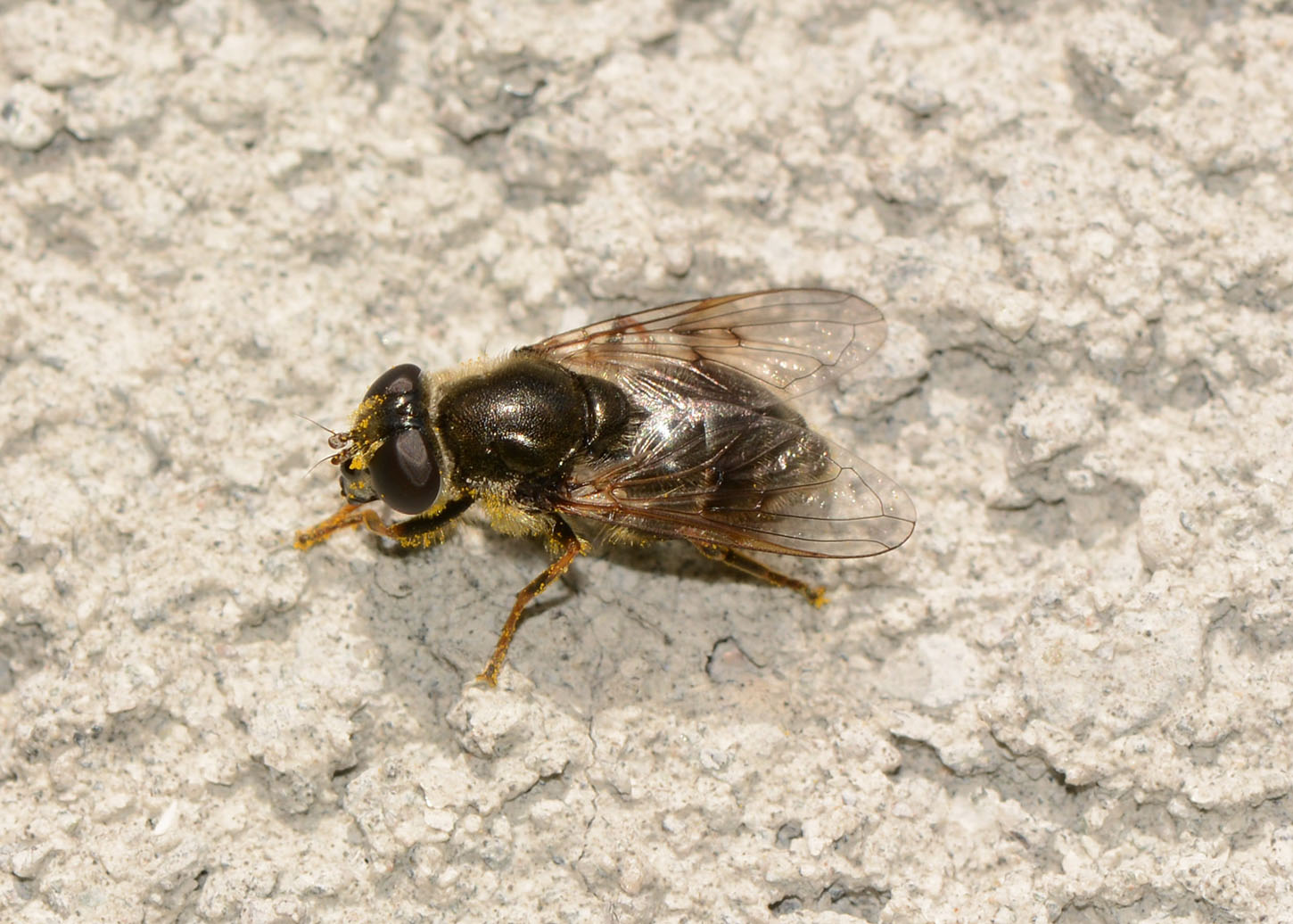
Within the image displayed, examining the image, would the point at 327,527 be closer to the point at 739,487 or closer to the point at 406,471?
the point at 406,471

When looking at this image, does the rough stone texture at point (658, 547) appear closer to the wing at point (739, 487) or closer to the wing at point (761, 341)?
the wing at point (761, 341)

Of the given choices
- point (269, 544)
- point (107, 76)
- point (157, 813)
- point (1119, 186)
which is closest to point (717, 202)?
point (1119, 186)

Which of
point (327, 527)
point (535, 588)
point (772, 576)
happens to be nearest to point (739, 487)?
point (772, 576)

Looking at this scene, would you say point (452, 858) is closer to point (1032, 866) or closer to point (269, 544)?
point (269, 544)

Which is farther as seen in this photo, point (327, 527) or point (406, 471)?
point (327, 527)

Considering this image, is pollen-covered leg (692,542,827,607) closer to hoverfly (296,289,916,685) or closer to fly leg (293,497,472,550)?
hoverfly (296,289,916,685)

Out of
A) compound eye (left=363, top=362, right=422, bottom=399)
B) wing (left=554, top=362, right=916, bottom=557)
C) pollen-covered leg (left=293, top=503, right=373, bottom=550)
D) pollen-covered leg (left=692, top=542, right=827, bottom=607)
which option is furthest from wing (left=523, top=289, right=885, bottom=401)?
pollen-covered leg (left=293, top=503, right=373, bottom=550)
